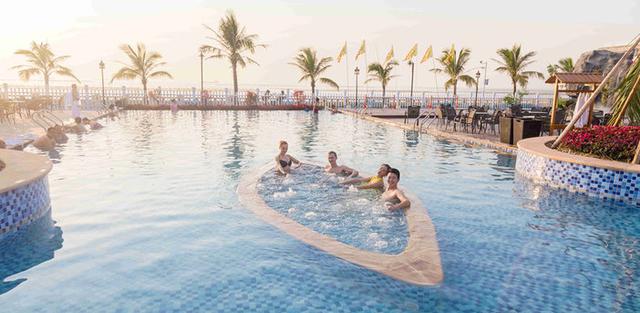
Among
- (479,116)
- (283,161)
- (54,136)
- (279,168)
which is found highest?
(479,116)

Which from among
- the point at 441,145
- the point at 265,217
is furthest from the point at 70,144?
the point at 441,145

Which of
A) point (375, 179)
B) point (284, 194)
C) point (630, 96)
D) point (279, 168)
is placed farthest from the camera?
point (279, 168)

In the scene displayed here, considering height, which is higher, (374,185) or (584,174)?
(584,174)

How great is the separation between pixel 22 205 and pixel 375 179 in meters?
5.77

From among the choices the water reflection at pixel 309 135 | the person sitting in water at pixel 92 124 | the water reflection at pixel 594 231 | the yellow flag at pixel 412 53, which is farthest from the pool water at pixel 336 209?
the yellow flag at pixel 412 53

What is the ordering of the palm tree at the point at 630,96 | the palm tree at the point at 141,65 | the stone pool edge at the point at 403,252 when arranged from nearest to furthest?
1. the stone pool edge at the point at 403,252
2. the palm tree at the point at 630,96
3. the palm tree at the point at 141,65

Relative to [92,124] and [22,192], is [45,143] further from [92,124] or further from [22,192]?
[22,192]

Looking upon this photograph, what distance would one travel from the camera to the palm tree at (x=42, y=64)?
31.7 meters

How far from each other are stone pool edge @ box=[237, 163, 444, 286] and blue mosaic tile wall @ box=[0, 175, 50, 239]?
3.07 m

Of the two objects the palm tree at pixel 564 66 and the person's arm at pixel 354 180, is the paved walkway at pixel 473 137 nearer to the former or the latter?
the person's arm at pixel 354 180

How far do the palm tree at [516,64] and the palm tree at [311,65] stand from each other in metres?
13.5

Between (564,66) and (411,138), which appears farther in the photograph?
(564,66)

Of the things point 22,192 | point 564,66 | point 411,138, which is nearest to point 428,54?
point 411,138

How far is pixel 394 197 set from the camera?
758 cm
